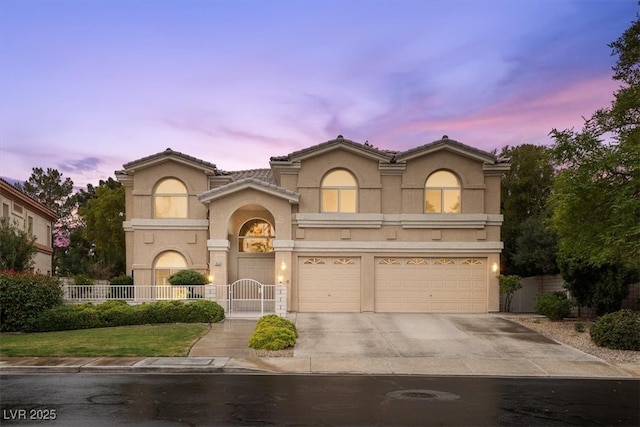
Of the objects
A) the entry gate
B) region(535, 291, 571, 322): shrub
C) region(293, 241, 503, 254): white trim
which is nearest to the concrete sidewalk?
the entry gate

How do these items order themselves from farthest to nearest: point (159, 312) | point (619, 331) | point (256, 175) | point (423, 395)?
point (256, 175) < point (159, 312) < point (619, 331) < point (423, 395)

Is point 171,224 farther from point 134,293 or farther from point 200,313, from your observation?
point 200,313

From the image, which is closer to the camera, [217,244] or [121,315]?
[121,315]

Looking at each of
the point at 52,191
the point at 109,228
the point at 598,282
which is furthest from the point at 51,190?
the point at 598,282

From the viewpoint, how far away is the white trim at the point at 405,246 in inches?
951

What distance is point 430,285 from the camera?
956 inches

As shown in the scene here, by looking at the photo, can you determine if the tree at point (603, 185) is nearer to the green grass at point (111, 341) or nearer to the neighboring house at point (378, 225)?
the neighboring house at point (378, 225)

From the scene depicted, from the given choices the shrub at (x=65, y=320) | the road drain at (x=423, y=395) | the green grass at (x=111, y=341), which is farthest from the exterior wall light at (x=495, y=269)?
the shrub at (x=65, y=320)

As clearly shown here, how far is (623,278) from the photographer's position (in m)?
20.1

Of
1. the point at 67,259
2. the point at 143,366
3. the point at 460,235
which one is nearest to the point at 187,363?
the point at 143,366

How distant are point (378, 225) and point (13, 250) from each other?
50.2ft

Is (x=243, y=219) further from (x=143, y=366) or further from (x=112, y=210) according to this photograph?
(x=112, y=210)

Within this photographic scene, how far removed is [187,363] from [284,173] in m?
12.4

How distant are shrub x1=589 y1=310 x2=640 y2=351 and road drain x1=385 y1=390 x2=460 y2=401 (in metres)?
7.86
